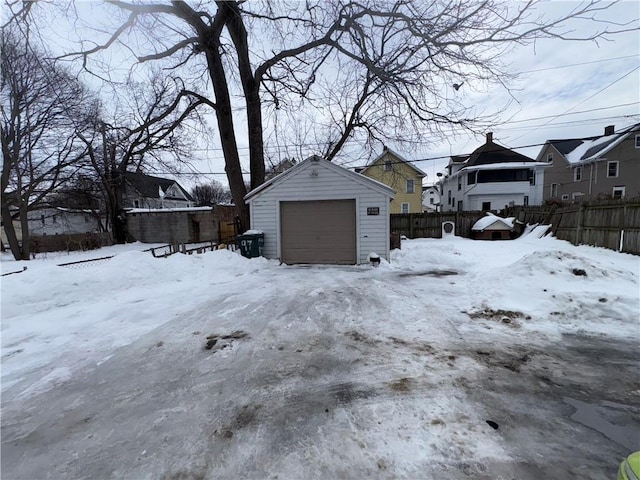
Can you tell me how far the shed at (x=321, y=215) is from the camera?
10094 mm

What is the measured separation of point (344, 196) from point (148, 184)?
21824mm

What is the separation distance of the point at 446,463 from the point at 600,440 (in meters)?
1.22

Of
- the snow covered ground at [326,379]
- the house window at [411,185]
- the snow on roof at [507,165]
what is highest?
the snow on roof at [507,165]

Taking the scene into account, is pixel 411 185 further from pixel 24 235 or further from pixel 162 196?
pixel 162 196

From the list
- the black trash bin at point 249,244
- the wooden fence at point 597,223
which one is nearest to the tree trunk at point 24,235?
the black trash bin at point 249,244

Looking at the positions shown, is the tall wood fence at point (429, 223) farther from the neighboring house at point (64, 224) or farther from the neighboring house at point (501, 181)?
the neighboring house at point (64, 224)

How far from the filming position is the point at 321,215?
1047cm

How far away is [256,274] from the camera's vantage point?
8.70m

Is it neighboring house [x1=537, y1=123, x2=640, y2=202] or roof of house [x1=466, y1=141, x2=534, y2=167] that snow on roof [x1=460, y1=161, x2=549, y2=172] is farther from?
neighboring house [x1=537, y1=123, x2=640, y2=202]

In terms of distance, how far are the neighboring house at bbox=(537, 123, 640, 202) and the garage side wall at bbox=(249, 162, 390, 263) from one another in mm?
20504

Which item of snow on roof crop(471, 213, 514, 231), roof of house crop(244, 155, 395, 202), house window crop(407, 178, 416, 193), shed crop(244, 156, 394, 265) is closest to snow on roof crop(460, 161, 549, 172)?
house window crop(407, 178, 416, 193)

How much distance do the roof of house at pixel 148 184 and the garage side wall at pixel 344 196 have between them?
1486 cm

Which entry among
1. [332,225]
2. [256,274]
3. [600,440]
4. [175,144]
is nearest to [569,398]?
[600,440]

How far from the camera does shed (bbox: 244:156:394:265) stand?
33.1ft
